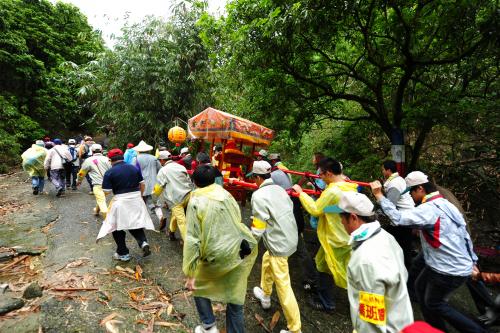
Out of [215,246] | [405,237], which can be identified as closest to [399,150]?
[405,237]

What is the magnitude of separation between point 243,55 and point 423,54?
4.38m

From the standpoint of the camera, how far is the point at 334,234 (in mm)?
3736

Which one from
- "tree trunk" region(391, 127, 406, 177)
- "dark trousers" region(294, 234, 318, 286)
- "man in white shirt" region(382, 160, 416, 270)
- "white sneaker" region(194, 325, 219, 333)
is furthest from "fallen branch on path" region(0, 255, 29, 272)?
"tree trunk" region(391, 127, 406, 177)

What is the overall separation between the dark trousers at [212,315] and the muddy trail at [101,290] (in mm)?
660

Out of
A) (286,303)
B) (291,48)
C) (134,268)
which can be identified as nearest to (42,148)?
(134,268)

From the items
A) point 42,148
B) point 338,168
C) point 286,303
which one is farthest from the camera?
point 42,148

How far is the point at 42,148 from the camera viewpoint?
9883mm

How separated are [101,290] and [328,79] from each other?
7.60 meters

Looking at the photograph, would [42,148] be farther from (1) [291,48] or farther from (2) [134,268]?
(1) [291,48]

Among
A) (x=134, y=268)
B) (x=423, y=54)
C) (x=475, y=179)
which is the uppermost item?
(x=423, y=54)

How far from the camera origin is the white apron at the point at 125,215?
5.01 meters

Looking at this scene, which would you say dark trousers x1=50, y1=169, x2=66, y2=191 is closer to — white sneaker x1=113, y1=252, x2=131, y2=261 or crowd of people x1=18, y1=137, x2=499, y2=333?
white sneaker x1=113, y1=252, x2=131, y2=261

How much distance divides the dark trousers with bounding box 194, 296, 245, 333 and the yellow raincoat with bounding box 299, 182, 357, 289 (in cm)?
133

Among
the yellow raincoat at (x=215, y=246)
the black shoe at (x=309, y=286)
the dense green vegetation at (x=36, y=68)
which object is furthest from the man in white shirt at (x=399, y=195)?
the dense green vegetation at (x=36, y=68)
